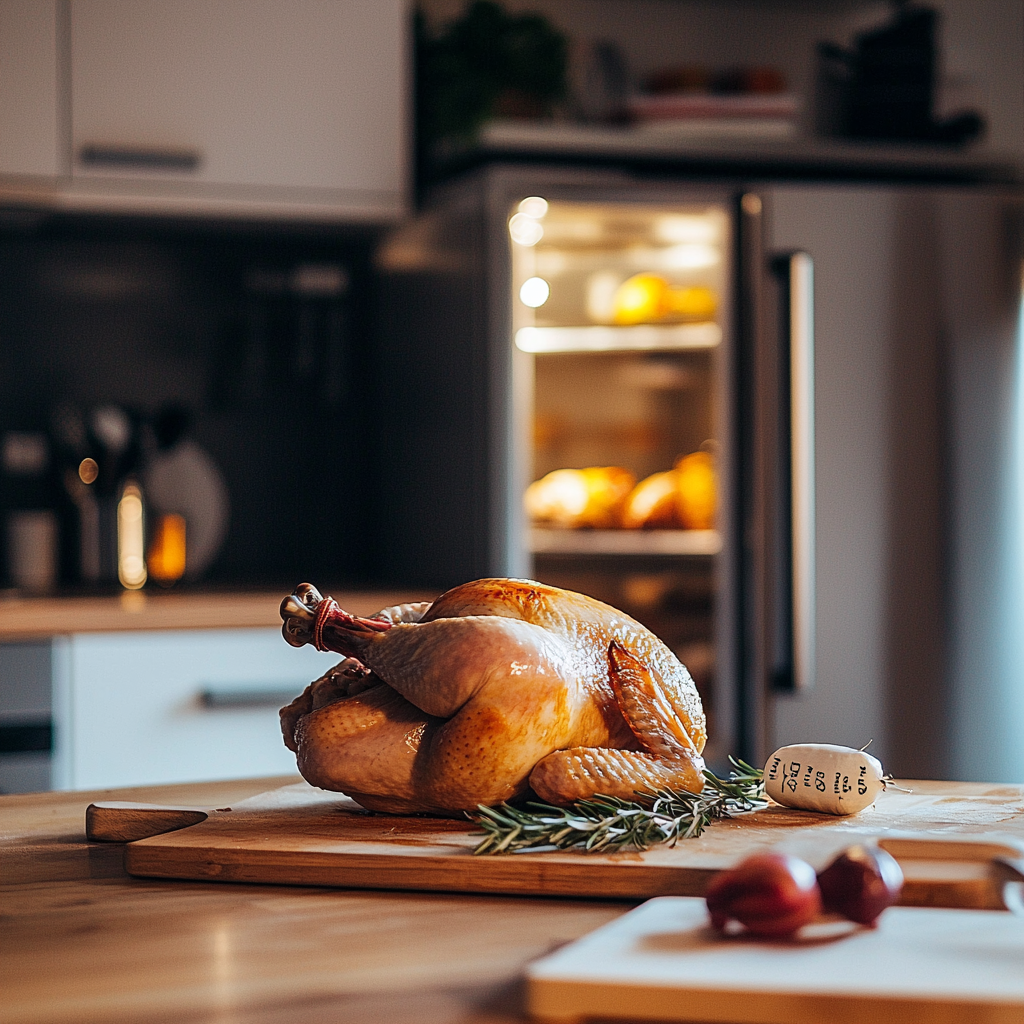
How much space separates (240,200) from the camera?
2.67 meters

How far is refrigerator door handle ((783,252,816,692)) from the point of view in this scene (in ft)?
8.30

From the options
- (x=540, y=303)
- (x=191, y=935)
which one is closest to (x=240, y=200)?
(x=540, y=303)

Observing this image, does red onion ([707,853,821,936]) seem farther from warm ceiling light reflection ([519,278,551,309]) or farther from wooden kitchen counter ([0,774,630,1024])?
warm ceiling light reflection ([519,278,551,309])

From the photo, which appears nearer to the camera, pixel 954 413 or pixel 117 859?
pixel 117 859

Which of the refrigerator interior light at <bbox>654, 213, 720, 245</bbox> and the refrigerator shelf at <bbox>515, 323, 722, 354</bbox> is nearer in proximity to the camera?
the refrigerator interior light at <bbox>654, 213, 720, 245</bbox>

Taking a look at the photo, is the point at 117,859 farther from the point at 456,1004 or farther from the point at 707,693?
the point at 707,693

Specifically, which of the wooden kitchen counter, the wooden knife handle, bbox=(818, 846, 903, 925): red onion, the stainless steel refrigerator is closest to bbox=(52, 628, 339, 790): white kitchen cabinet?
the stainless steel refrigerator

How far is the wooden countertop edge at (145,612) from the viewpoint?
2295 mm

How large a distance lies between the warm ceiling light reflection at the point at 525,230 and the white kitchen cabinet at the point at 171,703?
90cm

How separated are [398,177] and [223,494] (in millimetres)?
866

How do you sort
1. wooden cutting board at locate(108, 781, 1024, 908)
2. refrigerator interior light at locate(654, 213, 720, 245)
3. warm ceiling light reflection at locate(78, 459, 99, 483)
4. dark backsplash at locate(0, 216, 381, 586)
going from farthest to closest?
dark backsplash at locate(0, 216, 381, 586)
warm ceiling light reflection at locate(78, 459, 99, 483)
refrigerator interior light at locate(654, 213, 720, 245)
wooden cutting board at locate(108, 781, 1024, 908)

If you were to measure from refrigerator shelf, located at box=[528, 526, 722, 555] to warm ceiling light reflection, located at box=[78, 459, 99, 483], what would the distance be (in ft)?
3.12

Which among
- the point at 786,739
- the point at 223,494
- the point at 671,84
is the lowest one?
the point at 786,739

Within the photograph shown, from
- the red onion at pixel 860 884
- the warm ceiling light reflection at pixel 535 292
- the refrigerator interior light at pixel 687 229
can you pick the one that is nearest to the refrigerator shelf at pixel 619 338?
the warm ceiling light reflection at pixel 535 292
